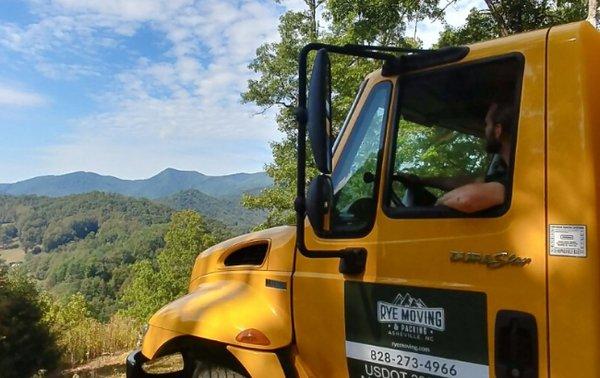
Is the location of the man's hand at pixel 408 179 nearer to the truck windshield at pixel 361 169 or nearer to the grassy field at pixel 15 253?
the truck windshield at pixel 361 169

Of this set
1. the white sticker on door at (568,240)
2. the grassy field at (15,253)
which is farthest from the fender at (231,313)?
the grassy field at (15,253)

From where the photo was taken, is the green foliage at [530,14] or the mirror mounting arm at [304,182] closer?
the mirror mounting arm at [304,182]

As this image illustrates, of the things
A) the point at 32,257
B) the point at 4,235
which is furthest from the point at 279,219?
the point at 4,235

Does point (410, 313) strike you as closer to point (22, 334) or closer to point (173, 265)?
point (22, 334)

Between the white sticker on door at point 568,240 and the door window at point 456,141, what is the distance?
0.21 m

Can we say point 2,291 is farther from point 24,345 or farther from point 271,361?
point 271,361

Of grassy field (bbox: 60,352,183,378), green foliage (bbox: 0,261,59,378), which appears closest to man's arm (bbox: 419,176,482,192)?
grassy field (bbox: 60,352,183,378)

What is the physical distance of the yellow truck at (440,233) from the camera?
5.86 feet

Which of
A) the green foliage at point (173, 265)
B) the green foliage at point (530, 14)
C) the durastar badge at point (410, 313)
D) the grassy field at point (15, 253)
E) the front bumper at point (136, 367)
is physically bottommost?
the grassy field at point (15, 253)

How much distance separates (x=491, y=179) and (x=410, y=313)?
0.61m

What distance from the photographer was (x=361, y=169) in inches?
96.6

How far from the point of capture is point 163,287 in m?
39.9

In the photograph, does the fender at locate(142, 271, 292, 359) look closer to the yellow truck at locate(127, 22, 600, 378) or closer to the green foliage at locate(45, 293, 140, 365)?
the yellow truck at locate(127, 22, 600, 378)

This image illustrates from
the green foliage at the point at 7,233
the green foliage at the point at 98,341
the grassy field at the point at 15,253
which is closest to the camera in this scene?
the green foliage at the point at 98,341
